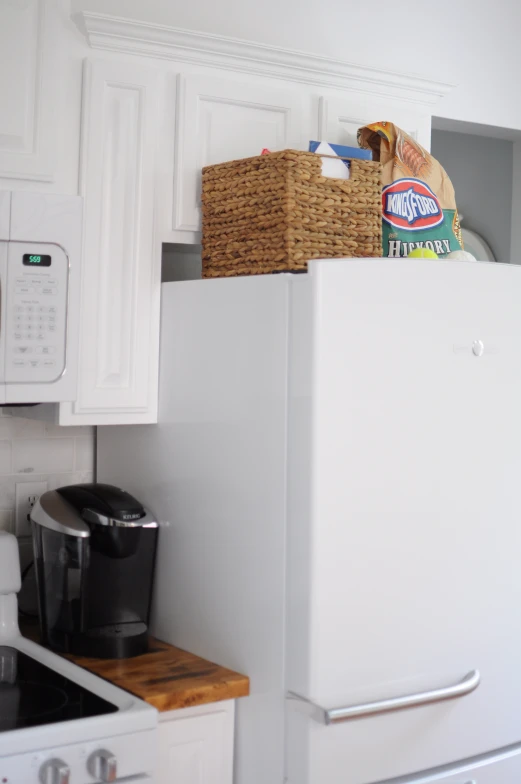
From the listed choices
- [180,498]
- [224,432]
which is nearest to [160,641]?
[180,498]

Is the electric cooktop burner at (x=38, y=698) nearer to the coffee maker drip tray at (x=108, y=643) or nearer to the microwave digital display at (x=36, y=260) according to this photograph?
the coffee maker drip tray at (x=108, y=643)

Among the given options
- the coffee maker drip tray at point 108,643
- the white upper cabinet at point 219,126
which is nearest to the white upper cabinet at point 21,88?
the white upper cabinet at point 219,126

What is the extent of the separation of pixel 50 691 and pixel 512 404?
1.02 meters

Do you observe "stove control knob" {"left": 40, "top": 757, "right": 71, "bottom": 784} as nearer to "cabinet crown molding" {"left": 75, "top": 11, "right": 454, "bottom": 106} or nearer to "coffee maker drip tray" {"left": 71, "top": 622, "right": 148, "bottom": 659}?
"coffee maker drip tray" {"left": 71, "top": 622, "right": 148, "bottom": 659}

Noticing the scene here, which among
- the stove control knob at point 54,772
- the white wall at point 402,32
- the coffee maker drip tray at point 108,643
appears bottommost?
the stove control knob at point 54,772

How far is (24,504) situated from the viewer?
2.12 m

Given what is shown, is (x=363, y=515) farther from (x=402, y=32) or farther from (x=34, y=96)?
(x=402, y=32)

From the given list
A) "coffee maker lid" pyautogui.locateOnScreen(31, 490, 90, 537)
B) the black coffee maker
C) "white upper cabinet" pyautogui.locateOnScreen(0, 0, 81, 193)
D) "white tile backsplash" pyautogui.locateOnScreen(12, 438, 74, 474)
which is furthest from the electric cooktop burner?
"white upper cabinet" pyautogui.locateOnScreen(0, 0, 81, 193)

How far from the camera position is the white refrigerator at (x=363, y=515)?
1567 millimetres

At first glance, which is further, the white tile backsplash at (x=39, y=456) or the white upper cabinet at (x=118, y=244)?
the white tile backsplash at (x=39, y=456)

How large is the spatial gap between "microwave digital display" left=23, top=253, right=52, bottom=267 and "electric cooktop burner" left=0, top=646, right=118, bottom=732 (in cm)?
77

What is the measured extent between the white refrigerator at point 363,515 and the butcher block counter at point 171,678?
4 centimetres

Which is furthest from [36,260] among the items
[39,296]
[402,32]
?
[402,32]

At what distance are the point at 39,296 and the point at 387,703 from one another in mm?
978
